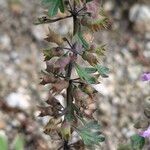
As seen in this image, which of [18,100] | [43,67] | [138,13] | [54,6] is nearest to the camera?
[54,6]

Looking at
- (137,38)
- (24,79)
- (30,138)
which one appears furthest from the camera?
(137,38)

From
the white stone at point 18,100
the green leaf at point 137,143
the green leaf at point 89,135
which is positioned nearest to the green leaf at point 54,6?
the green leaf at point 89,135

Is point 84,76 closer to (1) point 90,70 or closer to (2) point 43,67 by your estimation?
(1) point 90,70

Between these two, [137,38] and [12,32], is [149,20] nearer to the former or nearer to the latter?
[137,38]

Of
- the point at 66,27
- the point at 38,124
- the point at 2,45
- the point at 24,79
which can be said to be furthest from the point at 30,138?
the point at 66,27

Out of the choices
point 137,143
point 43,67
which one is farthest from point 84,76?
point 43,67

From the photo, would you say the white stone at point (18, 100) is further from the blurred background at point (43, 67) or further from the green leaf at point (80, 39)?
the green leaf at point (80, 39)

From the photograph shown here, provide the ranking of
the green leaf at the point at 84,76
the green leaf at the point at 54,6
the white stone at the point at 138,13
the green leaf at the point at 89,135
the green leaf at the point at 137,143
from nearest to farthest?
1. the green leaf at the point at 54,6
2. the green leaf at the point at 84,76
3. the green leaf at the point at 89,135
4. the green leaf at the point at 137,143
5. the white stone at the point at 138,13

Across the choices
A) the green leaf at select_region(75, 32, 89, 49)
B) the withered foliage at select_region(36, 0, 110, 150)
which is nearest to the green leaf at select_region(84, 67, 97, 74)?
the withered foliage at select_region(36, 0, 110, 150)
